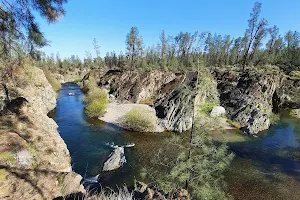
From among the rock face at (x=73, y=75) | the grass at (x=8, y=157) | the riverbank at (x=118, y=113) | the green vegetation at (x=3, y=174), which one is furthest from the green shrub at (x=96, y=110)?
the rock face at (x=73, y=75)

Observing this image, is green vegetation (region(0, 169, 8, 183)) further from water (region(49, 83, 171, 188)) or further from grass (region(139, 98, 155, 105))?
grass (region(139, 98, 155, 105))

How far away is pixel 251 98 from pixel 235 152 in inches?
656

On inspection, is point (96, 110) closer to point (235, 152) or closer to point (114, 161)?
point (114, 161)

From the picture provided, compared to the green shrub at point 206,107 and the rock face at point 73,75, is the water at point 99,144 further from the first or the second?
the rock face at point 73,75

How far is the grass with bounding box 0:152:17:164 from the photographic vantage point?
32.5 feet

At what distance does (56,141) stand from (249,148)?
2338 centimetres

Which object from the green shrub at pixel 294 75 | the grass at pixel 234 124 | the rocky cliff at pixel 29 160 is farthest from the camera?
the green shrub at pixel 294 75

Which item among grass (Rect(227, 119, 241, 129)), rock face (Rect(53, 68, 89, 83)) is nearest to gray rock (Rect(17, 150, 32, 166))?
grass (Rect(227, 119, 241, 129))

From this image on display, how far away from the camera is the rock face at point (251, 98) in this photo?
1423 inches

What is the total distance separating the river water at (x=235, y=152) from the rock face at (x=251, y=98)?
234 centimetres

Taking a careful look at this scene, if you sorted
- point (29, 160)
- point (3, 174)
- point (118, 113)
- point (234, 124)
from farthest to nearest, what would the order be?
point (118, 113) → point (234, 124) → point (29, 160) → point (3, 174)

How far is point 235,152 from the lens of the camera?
87.3 feet

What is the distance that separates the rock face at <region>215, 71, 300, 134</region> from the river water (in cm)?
234

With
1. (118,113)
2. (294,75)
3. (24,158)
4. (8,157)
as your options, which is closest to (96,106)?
(118,113)
